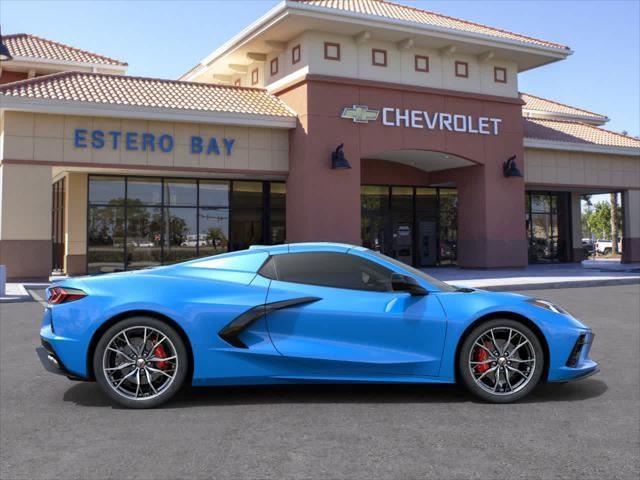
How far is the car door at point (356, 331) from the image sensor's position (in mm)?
4949

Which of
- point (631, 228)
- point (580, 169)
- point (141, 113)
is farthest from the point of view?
point (631, 228)

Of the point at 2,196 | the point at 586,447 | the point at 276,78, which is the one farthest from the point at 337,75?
the point at 586,447

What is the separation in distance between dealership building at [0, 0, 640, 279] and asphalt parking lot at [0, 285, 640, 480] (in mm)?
14527

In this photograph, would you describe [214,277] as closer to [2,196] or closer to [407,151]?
[2,196]

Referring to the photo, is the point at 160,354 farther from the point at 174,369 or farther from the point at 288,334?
the point at 288,334

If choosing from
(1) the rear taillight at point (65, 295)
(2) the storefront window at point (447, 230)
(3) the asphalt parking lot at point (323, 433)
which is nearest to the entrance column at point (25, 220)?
(3) the asphalt parking lot at point (323, 433)

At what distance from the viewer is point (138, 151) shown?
19.8 m

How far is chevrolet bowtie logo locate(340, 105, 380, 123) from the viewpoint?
21.3 m

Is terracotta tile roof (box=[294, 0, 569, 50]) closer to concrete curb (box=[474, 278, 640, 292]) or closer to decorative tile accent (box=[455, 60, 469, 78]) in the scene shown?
decorative tile accent (box=[455, 60, 469, 78])

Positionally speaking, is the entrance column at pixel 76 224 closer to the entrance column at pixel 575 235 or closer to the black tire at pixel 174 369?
the black tire at pixel 174 369

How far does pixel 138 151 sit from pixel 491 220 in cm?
1339

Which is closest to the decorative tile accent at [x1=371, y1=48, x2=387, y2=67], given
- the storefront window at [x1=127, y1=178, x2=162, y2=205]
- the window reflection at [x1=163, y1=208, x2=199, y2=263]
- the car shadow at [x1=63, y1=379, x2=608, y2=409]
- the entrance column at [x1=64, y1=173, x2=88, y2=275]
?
the window reflection at [x1=163, y1=208, x2=199, y2=263]

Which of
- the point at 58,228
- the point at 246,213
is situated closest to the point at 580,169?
the point at 246,213

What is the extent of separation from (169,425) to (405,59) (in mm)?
20299
